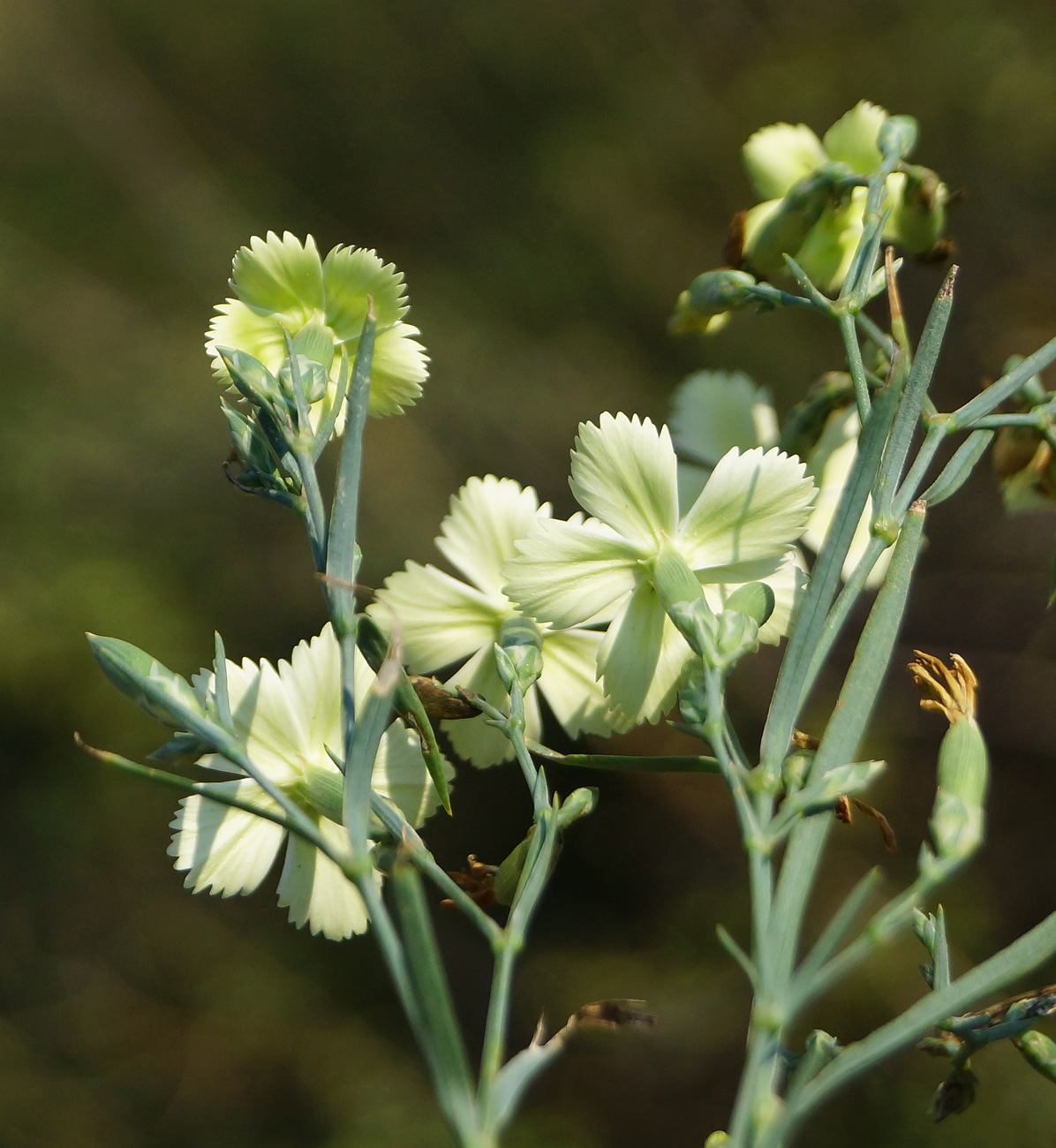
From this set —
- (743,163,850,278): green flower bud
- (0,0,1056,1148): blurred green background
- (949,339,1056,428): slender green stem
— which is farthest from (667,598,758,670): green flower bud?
(0,0,1056,1148): blurred green background

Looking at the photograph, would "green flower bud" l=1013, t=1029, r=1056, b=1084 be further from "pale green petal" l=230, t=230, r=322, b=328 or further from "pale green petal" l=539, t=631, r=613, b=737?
"pale green petal" l=230, t=230, r=322, b=328

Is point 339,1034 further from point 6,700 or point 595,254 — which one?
point 595,254

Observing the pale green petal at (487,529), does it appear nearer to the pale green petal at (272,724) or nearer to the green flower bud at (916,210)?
the pale green petal at (272,724)

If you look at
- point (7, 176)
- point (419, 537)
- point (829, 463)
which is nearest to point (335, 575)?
point (829, 463)

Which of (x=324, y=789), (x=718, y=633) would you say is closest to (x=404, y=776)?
(x=324, y=789)

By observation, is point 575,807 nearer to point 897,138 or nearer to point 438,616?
point 438,616

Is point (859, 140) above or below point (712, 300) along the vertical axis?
above
